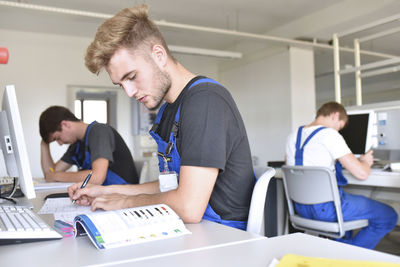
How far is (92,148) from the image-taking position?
215 cm

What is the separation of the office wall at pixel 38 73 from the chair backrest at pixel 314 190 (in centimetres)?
479

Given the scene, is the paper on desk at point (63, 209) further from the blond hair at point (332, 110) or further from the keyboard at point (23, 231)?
the blond hair at point (332, 110)

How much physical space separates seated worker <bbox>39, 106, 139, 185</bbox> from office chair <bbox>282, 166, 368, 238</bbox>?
1034 millimetres

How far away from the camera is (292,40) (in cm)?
566

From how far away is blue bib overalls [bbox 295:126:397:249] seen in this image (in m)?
2.32

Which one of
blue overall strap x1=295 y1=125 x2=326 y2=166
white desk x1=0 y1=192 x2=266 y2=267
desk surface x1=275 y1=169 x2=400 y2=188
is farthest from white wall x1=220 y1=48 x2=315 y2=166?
white desk x1=0 y1=192 x2=266 y2=267

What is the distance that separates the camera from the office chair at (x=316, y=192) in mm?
2211

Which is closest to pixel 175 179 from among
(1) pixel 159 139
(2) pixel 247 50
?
(1) pixel 159 139

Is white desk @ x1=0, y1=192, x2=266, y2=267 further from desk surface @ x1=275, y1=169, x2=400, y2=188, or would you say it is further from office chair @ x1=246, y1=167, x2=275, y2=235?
desk surface @ x1=275, y1=169, x2=400, y2=188

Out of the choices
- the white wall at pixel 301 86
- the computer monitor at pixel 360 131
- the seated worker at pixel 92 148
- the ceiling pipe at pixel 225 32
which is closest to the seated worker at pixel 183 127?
the seated worker at pixel 92 148

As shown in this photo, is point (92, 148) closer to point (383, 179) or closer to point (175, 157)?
point (175, 157)

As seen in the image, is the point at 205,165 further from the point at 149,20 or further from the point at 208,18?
the point at 208,18

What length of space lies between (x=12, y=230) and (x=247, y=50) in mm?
6593

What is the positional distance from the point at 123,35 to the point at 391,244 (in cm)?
306
